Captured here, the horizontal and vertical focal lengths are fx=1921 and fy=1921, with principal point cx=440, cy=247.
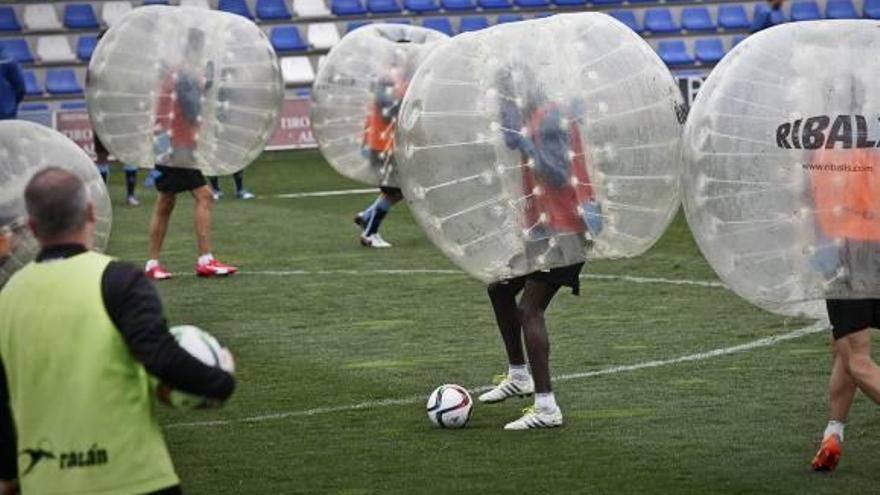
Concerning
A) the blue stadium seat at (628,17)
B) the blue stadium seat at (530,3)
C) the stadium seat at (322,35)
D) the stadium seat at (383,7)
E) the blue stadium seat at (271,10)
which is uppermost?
the blue stadium seat at (271,10)

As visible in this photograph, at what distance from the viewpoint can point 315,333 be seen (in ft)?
43.5

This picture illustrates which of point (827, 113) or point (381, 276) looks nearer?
point (827, 113)

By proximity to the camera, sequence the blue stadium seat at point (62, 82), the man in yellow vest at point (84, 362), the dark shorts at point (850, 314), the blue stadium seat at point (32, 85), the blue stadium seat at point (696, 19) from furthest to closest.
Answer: the blue stadium seat at point (696, 19)
the blue stadium seat at point (62, 82)
the blue stadium seat at point (32, 85)
the dark shorts at point (850, 314)
the man in yellow vest at point (84, 362)

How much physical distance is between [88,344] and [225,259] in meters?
13.0

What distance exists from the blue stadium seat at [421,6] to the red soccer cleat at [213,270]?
19678 mm

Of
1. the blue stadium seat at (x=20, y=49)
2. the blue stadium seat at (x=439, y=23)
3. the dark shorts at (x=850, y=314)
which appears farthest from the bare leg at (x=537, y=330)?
the blue stadium seat at (x=439, y=23)

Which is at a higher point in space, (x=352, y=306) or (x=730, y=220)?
(x=730, y=220)

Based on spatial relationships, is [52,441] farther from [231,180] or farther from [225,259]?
[231,180]

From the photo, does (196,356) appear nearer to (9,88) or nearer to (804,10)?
(9,88)

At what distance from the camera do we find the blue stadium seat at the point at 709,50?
3609 centimetres

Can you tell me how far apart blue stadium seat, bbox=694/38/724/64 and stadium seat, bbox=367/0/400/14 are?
5739 millimetres

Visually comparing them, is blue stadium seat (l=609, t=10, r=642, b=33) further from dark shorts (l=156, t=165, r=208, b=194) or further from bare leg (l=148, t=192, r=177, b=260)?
dark shorts (l=156, t=165, r=208, b=194)

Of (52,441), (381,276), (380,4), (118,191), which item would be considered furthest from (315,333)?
(380,4)

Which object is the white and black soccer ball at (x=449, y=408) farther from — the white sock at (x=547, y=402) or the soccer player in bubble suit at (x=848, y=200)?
the soccer player in bubble suit at (x=848, y=200)
